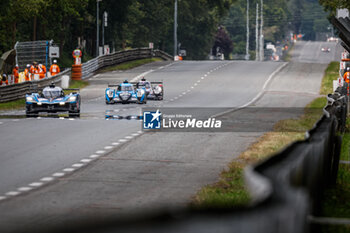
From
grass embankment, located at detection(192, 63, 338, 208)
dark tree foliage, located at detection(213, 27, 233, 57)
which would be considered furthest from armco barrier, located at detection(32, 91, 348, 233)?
dark tree foliage, located at detection(213, 27, 233, 57)

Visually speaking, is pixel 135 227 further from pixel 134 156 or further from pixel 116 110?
pixel 116 110

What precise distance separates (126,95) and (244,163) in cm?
2190

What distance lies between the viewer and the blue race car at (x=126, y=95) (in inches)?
1526

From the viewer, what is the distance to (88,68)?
204ft

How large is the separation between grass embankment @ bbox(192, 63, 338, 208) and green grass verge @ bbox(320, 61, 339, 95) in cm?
1712

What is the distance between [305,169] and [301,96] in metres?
40.6

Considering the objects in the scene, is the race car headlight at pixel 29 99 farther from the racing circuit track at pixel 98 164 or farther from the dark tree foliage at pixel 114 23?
the dark tree foliage at pixel 114 23

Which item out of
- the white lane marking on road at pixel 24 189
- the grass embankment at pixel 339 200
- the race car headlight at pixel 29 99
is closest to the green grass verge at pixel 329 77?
the race car headlight at pixel 29 99

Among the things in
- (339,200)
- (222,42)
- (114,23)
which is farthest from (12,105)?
(222,42)

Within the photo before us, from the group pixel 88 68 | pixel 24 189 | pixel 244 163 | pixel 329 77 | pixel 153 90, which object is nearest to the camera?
pixel 24 189

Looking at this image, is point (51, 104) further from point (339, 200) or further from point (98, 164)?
point (339, 200)

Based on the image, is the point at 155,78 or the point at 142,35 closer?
the point at 155,78

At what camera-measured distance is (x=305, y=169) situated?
7.42 meters

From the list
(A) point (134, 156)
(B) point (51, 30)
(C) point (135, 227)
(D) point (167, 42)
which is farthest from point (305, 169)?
(D) point (167, 42)
